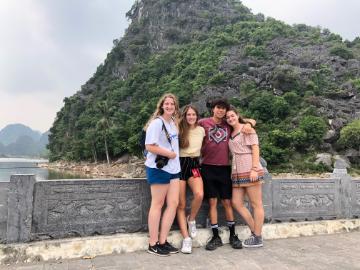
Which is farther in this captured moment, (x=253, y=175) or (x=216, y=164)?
(x=216, y=164)

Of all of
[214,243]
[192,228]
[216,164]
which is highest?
[216,164]

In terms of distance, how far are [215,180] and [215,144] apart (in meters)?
0.49

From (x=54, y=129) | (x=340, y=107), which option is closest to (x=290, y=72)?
(x=340, y=107)

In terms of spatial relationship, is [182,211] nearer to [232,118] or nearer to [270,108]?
[232,118]

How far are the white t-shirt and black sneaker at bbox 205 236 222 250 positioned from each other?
1136 millimetres

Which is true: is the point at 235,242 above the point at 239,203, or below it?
below

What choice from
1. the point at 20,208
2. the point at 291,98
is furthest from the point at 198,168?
the point at 291,98

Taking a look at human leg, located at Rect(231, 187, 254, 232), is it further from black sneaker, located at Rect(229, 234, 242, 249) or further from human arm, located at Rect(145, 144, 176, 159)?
human arm, located at Rect(145, 144, 176, 159)

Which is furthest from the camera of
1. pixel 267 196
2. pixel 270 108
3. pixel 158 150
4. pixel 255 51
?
pixel 255 51

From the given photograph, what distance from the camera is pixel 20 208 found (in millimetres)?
4062

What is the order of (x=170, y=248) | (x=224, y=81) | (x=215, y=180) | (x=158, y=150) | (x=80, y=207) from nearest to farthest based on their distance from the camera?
(x=158, y=150), (x=170, y=248), (x=80, y=207), (x=215, y=180), (x=224, y=81)

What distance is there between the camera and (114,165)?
4275 cm

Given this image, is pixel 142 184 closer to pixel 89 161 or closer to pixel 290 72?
pixel 290 72

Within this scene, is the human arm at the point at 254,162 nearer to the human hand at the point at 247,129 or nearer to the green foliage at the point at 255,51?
the human hand at the point at 247,129
